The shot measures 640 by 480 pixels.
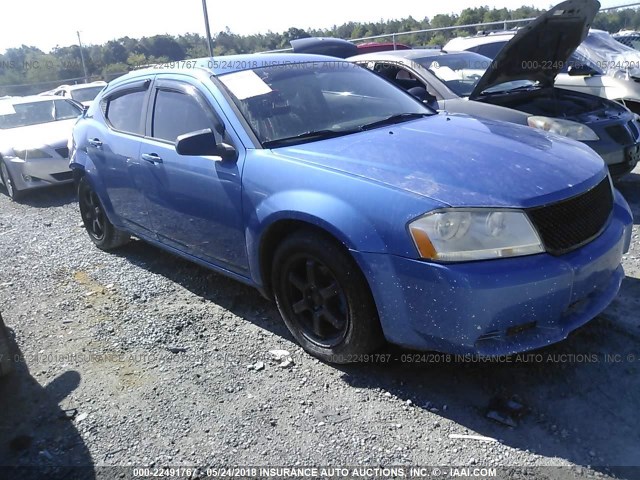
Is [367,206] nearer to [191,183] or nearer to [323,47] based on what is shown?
[191,183]

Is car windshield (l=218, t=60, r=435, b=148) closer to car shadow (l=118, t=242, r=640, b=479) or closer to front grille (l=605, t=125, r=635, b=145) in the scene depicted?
car shadow (l=118, t=242, r=640, b=479)

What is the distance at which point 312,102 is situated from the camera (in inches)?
148

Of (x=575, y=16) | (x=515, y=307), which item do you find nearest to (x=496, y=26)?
(x=575, y=16)

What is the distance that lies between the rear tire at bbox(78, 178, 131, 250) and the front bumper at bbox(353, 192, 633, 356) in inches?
133

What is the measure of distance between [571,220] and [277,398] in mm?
1749

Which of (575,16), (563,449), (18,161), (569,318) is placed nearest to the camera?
(563,449)

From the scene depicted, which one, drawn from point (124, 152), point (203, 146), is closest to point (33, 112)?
point (124, 152)

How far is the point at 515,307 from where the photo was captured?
254cm

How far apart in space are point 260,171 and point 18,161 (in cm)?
646

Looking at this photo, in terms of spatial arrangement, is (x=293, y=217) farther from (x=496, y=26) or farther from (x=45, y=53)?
(x=45, y=53)

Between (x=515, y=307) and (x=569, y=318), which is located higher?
(x=515, y=307)

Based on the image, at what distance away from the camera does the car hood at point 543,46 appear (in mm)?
5191

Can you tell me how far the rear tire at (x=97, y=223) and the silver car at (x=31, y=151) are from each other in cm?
300

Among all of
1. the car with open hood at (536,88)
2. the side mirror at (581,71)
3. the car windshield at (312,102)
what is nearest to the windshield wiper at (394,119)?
the car windshield at (312,102)
